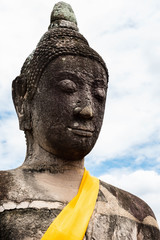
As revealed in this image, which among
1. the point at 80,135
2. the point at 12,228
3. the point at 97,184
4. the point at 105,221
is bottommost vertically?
the point at 12,228

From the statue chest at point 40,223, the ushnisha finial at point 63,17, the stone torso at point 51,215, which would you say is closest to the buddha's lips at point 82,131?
the stone torso at point 51,215

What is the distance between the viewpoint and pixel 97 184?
572 centimetres

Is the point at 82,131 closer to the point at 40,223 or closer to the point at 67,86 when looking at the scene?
the point at 67,86

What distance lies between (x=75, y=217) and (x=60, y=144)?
3.33 feet

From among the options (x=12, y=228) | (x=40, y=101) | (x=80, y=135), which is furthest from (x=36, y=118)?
(x=12, y=228)

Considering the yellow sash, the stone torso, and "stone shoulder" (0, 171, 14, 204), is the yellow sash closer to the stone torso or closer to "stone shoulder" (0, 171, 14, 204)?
the stone torso

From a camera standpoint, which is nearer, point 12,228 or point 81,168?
point 12,228

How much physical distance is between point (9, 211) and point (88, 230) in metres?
1.03

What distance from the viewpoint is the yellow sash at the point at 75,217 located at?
4758mm

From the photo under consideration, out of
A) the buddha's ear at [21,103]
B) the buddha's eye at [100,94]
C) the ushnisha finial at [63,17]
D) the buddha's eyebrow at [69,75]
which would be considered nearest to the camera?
the buddha's eyebrow at [69,75]

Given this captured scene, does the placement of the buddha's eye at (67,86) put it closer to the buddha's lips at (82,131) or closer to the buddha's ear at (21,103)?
the buddha's lips at (82,131)

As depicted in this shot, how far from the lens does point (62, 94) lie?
18.0ft

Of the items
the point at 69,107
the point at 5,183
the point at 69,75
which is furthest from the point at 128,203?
the point at 69,75

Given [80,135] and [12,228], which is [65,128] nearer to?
[80,135]
